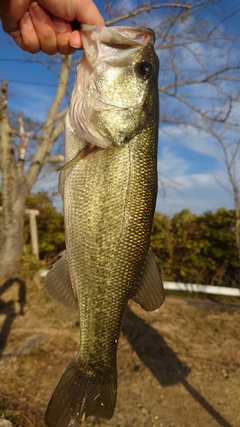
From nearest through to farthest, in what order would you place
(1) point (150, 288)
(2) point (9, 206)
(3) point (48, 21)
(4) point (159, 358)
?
1. (1) point (150, 288)
2. (3) point (48, 21)
3. (4) point (159, 358)
4. (2) point (9, 206)

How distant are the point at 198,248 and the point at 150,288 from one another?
7258 millimetres

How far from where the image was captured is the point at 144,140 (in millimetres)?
1874

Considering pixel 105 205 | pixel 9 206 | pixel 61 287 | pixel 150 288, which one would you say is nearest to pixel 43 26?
pixel 105 205

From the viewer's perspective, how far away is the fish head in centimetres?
187

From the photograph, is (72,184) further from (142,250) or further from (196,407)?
(196,407)

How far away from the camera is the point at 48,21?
6.89ft

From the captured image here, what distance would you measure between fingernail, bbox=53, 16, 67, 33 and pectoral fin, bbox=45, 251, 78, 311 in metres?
1.30

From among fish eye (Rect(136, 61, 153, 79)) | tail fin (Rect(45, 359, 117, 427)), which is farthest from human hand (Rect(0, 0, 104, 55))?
tail fin (Rect(45, 359, 117, 427))

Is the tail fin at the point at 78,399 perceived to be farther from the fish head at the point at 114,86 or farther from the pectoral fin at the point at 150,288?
the fish head at the point at 114,86

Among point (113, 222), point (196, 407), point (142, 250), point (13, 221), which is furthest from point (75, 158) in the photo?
point (13, 221)

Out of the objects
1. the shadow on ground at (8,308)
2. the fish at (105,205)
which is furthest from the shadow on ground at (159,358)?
the fish at (105,205)

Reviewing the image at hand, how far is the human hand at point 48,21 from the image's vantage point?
6.52ft

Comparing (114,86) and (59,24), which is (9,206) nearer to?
(59,24)

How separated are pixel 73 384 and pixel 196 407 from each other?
3.03 m
